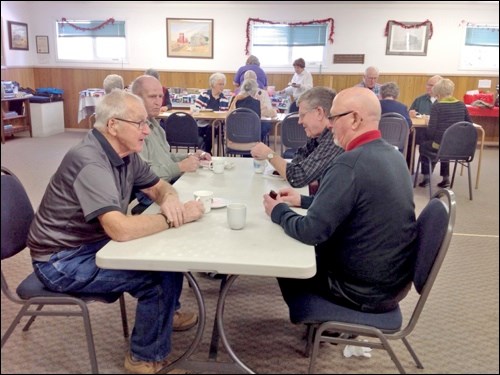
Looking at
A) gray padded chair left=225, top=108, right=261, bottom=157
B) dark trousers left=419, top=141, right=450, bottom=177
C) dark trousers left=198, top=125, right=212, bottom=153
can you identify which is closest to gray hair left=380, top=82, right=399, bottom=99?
dark trousers left=419, top=141, right=450, bottom=177

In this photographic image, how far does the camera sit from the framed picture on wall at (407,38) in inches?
309

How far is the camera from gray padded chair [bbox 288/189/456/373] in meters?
1.46

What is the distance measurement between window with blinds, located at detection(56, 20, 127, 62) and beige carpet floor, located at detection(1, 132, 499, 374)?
636cm

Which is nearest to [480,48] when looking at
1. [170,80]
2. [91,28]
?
[170,80]

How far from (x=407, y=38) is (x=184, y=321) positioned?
7192mm

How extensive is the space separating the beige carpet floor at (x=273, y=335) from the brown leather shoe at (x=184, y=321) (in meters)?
0.03

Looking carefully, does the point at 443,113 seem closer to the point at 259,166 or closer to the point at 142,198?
the point at 259,166

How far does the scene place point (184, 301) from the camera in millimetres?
2463

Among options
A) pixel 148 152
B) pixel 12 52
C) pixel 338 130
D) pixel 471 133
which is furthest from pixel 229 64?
pixel 338 130

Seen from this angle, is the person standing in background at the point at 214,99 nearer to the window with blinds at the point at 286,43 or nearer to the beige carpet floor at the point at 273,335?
the window with blinds at the point at 286,43

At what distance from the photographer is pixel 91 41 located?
849 cm

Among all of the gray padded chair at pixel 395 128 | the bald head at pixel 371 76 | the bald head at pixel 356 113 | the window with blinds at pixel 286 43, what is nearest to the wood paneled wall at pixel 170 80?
the window with blinds at pixel 286 43

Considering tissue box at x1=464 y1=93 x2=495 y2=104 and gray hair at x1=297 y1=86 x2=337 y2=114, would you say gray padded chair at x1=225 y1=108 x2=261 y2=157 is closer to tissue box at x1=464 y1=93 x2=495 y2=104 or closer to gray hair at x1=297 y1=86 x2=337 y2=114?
gray hair at x1=297 y1=86 x2=337 y2=114

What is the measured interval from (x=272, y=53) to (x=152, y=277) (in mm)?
7163
